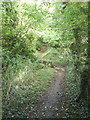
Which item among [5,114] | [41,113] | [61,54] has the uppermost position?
[61,54]

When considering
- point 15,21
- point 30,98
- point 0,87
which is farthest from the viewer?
point 30,98

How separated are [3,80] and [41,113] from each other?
2.15 m

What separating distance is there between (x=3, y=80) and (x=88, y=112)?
346cm

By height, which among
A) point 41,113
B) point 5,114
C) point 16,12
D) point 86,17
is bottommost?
point 41,113

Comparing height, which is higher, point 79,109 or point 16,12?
point 16,12

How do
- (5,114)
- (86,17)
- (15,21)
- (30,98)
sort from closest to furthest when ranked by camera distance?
(86,17) < (5,114) < (15,21) < (30,98)

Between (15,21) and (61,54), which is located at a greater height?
(15,21)

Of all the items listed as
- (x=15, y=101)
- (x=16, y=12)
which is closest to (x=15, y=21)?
(x=16, y=12)

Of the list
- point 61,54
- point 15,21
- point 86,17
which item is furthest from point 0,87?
point 61,54

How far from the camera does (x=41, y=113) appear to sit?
516 cm

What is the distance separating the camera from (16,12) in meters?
5.42

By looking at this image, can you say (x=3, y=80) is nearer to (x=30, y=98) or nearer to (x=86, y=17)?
(x=30, y=98)

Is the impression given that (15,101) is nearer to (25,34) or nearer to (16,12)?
(25,34)

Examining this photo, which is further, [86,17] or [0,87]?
[0,87]
